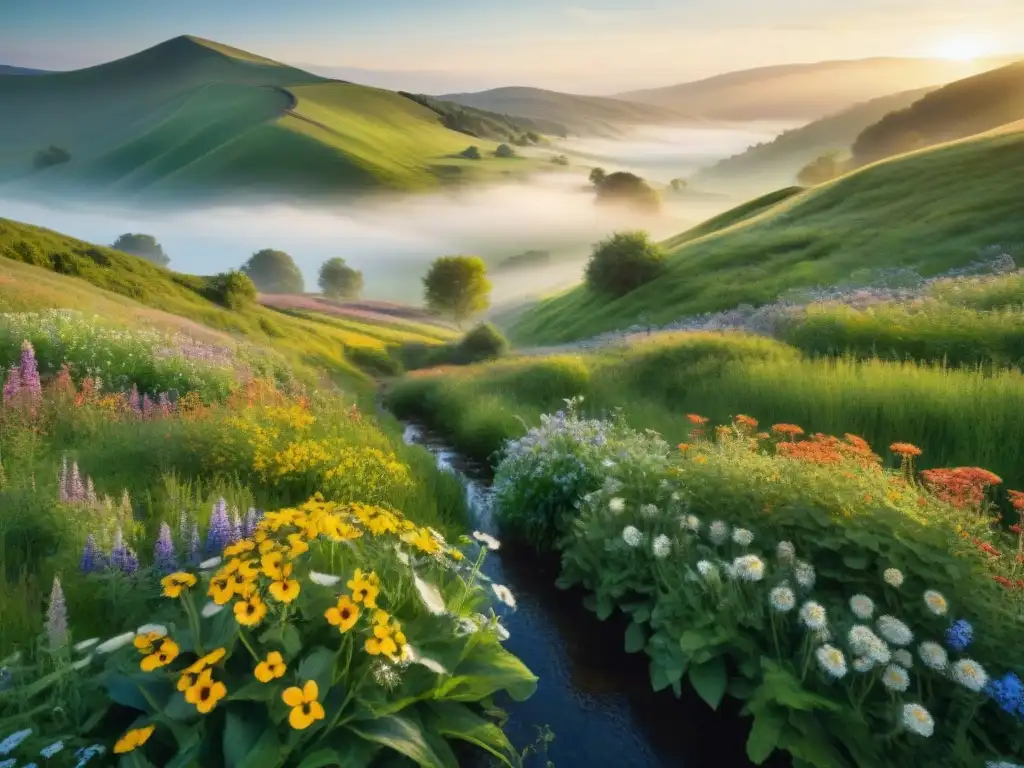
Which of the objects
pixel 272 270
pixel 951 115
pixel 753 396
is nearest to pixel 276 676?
pixel 753 396

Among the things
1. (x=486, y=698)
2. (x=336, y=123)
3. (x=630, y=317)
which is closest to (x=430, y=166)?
(x=336, y=123)

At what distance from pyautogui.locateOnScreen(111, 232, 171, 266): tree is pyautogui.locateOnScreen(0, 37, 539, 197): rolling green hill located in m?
6.96

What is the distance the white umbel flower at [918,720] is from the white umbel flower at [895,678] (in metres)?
0.18

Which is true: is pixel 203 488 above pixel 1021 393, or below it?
above

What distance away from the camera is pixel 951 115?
99250 mm

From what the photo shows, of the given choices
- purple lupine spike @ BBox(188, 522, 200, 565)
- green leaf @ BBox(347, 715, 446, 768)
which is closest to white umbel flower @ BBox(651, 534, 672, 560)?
green leaf @ BBox(347, 715, 446, 768)

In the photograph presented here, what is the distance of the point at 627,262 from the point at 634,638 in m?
44.2

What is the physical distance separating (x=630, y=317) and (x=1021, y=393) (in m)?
33.0

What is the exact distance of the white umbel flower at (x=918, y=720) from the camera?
12.6ft

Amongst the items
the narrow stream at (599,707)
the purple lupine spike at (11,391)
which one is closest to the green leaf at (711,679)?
the narrow stream at (599,707)

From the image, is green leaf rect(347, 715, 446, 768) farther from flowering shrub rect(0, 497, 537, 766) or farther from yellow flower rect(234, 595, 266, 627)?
yellow flower rect(234, 595, 266, 627)

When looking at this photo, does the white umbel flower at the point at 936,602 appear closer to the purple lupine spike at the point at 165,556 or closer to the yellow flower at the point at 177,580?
the yellow flower at the point at 177,580

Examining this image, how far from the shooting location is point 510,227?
423 feet

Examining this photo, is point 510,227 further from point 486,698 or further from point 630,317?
point 486,698
